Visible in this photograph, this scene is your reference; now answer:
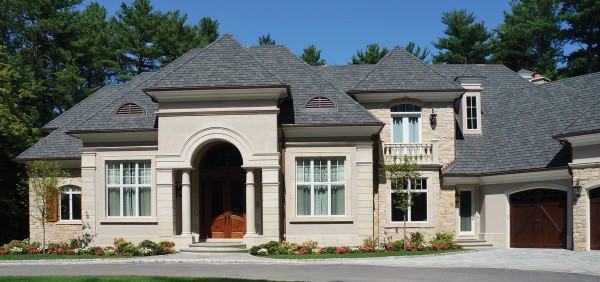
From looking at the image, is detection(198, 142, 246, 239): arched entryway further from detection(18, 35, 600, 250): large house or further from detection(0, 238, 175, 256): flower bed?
detection(0, 238, 175, 256): flower bed

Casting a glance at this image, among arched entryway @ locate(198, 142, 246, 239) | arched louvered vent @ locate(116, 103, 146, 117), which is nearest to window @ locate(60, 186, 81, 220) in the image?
arched louvered vent @ locate(116, 103, 146, 117)

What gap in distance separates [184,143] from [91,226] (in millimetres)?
5571

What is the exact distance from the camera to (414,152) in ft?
99.7

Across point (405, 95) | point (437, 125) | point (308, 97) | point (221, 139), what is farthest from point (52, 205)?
point (437, 125)

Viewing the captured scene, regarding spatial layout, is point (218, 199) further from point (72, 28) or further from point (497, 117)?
point (72, 28)

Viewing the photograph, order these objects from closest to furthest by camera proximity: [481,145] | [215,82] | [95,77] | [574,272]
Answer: [574,272] < [215,82] < [481,145] < [95,77]

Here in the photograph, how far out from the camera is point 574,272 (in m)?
19.4

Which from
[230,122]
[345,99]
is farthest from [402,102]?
[230,122]

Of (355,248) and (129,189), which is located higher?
(129,189)

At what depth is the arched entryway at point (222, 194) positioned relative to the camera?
96.8 feet

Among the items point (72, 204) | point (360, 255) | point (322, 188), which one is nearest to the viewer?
point (360, 255)

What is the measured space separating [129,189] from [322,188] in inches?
311

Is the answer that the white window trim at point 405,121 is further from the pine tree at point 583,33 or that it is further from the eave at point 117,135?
the pine tree at point 583,33

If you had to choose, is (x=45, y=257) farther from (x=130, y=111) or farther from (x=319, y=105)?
(x=319, y=105)
